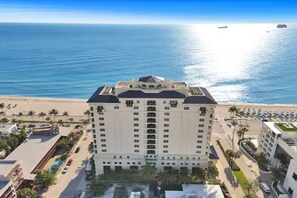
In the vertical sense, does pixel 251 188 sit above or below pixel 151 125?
below

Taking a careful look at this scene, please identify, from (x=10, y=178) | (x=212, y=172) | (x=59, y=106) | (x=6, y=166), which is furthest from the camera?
(x=59, y=106)

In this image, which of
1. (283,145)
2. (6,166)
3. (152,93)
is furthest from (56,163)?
(283,145)

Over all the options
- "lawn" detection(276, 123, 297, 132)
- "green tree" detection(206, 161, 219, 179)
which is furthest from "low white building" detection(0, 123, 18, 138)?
"lawn" detection(276, 123, 297, 132)

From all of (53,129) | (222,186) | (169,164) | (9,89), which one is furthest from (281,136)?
(9,89)

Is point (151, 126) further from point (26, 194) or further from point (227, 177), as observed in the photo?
point (26, 194)

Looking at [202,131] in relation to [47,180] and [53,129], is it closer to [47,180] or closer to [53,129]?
[47,180]

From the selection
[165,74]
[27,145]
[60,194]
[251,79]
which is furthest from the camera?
[165,74]

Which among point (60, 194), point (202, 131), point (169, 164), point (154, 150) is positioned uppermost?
point (202, 131)

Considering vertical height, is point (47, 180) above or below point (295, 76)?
below
